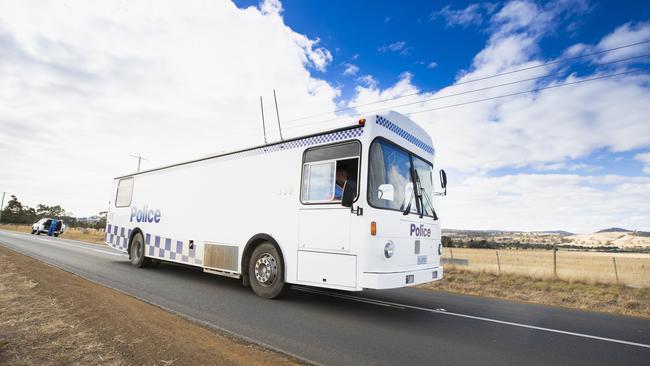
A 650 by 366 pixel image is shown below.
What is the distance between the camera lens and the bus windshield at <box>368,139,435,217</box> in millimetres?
5805

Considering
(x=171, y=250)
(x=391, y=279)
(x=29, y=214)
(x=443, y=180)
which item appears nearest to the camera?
(x=391, y=279)

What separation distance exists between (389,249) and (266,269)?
2.56 meters

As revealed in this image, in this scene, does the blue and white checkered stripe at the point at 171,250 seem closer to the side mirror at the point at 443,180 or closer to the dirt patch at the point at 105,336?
the dirt patch at the point at 105,336

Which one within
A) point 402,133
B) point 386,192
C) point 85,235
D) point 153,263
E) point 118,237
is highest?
point 402,133

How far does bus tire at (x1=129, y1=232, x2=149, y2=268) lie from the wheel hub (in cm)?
565

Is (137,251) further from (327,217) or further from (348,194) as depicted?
(348,194)

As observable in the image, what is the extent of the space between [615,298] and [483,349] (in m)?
7.45

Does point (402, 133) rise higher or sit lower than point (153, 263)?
higher

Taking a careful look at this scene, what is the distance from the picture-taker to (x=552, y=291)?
10.6 m

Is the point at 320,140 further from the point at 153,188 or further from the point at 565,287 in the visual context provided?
the point at 565,287

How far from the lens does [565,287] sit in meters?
11.6

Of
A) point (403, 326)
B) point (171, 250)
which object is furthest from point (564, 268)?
point (171, 250)

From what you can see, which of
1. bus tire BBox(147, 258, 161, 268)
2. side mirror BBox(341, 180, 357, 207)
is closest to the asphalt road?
side mirror BBox(341, 180, 357, 207)

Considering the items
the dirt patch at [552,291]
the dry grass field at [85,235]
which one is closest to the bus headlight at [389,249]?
the dirt patch at [552,291]
